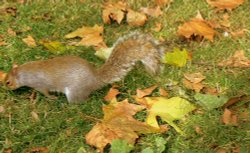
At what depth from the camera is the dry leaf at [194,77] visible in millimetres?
3066

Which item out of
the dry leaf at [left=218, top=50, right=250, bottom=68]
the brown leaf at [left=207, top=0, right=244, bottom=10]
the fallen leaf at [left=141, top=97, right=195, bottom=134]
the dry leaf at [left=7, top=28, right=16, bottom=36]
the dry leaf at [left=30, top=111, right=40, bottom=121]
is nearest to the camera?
the fallen leaf at [left=141, top=97, right=195, bottom=134]

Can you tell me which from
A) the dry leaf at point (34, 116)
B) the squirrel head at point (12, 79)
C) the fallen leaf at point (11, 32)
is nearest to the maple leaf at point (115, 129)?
the dry leaf at point (34, 116)

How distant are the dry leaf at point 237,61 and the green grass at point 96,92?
44 millimetres

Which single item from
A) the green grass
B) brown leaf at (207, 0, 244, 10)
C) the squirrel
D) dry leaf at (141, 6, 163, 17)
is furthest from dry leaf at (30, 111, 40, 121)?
brown leaf at (207, 0, 244, 10)

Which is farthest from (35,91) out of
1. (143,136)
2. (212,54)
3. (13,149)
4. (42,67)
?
(212,54)

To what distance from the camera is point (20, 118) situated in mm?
2889

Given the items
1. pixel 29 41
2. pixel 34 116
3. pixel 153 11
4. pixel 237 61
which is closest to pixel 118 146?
pixel 34 116

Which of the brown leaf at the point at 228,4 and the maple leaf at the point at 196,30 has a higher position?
the brown leaf at the point at 228,4

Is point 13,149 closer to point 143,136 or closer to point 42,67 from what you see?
point 42,67

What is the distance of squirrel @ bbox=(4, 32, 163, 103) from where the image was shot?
114 inches

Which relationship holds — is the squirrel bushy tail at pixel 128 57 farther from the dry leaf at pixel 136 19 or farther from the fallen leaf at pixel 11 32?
the fallen leaf at pixel 11 32

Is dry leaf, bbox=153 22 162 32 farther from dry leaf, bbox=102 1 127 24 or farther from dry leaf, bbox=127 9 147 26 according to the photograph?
dry leaf, bbox=102 1 127 24

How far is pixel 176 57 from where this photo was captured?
3086mm

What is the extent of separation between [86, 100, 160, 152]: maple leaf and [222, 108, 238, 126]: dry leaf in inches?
15.4
